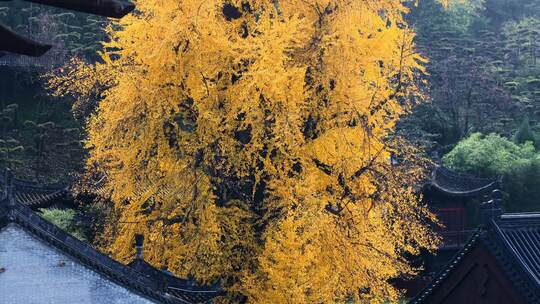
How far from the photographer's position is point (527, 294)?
14516 millimetres

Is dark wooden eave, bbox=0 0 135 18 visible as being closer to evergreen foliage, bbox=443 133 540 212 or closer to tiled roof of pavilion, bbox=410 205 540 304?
tiled roof of pavilion, bbox=410 205 540 304

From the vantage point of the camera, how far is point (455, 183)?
32406 millimetres

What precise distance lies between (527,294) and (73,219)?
15.1 m

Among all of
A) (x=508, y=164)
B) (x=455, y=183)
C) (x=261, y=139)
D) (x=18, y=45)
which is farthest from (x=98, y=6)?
(x=508, y=164)

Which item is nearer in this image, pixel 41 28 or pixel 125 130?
pixel 125 130

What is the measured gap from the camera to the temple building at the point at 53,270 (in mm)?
13773

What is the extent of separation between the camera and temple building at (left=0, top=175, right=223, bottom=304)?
45.2 feet

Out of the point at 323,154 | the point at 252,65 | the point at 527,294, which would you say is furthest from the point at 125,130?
the point at 527,294

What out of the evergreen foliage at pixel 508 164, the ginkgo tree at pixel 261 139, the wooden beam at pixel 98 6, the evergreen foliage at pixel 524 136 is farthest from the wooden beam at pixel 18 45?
the evergreen foliage at pixel 524 136

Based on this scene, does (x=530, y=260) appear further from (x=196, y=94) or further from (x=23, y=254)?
(x=23, y=254)

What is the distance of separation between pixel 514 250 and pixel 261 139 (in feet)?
18.1

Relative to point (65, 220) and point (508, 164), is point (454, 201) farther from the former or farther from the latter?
point (65, 220)

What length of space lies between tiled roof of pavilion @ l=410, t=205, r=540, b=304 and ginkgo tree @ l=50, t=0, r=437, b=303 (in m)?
1.85

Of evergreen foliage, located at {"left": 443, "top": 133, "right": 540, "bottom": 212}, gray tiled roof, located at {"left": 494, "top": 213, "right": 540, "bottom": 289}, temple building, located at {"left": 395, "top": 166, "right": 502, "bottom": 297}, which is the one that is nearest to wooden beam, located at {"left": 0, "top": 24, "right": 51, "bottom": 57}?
gray tiled roof, located at {"left": 494, "top": 213, "right": 540, "bottom": 289}
